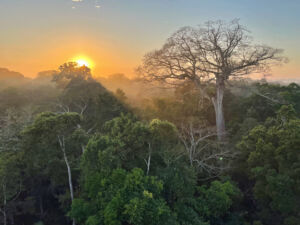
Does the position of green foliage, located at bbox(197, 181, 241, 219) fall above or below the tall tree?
below

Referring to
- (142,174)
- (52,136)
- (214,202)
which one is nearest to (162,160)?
(142,174)

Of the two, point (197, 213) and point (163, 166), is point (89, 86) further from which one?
point (197, 213)

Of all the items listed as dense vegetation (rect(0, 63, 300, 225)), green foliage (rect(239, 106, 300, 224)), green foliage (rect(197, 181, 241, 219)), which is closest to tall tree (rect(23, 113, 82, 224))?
dense vegetation (rect(0, 63, 300, 225))

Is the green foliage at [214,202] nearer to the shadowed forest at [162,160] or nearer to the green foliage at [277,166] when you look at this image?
the shadowed forest at [162,160]

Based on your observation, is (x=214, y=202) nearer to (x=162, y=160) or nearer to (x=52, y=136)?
(x=162, y=160)

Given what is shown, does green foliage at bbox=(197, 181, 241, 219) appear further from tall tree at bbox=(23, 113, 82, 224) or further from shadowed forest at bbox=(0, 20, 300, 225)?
tall tree at bbox=(23, 113, 82, 224)

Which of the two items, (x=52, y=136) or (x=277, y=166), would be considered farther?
(x=277, y=166)

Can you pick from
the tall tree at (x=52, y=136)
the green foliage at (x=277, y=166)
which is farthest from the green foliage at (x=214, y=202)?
the tall tree at (x=52, y=136)

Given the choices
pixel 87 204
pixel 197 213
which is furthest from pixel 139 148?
pixel 197 213
